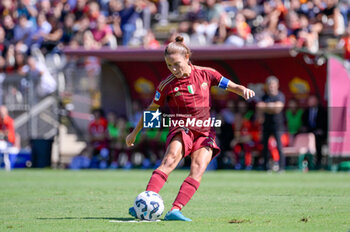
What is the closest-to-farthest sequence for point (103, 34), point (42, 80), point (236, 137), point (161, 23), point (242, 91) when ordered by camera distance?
point (242, 91) → point (236, 137) → point (42, 80) → point (103, 34) → point (161, 23)

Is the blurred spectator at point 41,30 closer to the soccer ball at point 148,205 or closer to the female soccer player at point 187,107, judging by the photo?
the female soccer player at point 187,107

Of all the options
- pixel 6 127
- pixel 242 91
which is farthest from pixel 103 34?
pixel 242 91

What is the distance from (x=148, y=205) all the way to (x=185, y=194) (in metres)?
0.42

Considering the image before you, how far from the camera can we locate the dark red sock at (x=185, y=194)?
7.41 meters

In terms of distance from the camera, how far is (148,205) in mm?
7281

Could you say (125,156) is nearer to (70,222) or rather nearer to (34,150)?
(34,150)

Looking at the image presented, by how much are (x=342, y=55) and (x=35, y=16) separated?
13.3 m

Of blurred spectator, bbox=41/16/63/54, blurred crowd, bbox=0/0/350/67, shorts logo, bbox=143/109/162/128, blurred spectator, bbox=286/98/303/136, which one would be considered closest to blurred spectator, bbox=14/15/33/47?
blurred crowd, bbox=0/0/350/67

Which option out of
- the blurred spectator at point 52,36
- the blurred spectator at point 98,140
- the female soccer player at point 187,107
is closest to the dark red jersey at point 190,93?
the female soccer player at point 187,107

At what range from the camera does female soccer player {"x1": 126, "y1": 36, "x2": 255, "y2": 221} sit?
750cm

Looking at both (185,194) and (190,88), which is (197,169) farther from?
(190,88)

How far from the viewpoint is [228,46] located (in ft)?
62.9

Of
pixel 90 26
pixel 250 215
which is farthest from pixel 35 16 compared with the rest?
pixel 250 215

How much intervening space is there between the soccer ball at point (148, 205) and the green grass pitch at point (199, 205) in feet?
0.42
